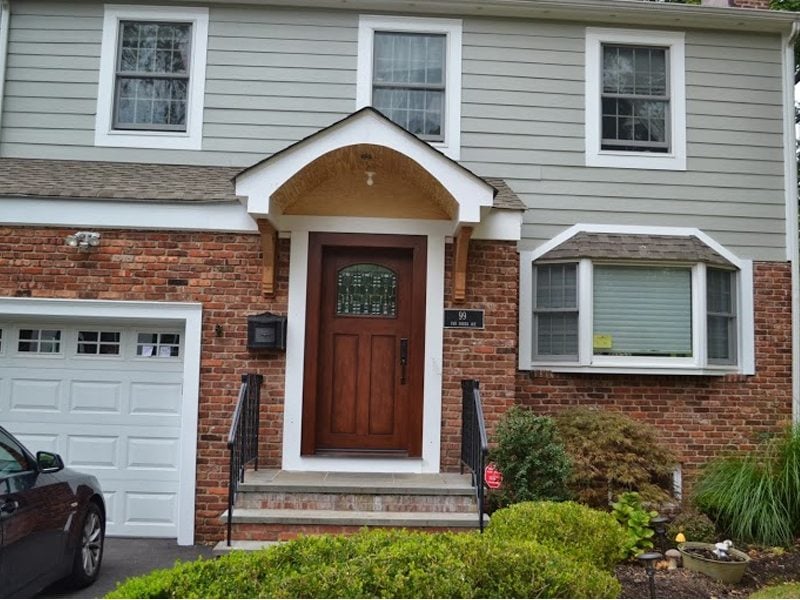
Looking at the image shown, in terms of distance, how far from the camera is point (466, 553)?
3287mm

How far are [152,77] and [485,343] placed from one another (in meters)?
4.79

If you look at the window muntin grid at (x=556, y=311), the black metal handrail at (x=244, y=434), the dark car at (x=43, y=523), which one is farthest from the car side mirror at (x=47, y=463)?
the window muntin grid at (x=556, y=311)

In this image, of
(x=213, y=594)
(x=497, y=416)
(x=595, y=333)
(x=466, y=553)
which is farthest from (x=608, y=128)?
(x=213, y=594)

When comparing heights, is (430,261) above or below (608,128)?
below

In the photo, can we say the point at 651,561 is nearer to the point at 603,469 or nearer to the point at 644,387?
the point at 603,469

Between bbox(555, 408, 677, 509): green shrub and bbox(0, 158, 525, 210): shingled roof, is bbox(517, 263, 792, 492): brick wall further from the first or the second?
bbox(0, 158, 525, 210): shingled roof

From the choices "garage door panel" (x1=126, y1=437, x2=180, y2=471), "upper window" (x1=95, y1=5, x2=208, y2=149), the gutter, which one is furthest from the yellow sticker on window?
"upper window" (x1=95, y1=5, x2=208, y2=149)

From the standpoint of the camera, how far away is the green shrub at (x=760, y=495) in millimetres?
6000

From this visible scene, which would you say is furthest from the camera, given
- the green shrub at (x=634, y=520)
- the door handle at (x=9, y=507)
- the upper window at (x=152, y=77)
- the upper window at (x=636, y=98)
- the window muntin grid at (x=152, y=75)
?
the upper window at (x=636, y=98)

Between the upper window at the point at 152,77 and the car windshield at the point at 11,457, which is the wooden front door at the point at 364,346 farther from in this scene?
the car windshield at the point at 11,457

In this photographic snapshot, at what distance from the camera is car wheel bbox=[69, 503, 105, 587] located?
4828 millimetres

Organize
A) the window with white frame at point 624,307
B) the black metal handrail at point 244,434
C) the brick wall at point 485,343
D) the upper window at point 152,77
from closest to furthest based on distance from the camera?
1. the black metal handrail at point 244,434
2. the brick wall at point 485,343
3. the window with white frame at point 624,307
4. the upper window at point 152,77

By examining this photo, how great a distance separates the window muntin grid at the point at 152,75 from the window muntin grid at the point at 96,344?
2.39 metres

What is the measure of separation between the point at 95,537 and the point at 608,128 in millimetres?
6673
